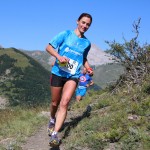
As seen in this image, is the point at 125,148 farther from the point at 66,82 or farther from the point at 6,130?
the point at 6,130

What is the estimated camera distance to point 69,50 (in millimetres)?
6984

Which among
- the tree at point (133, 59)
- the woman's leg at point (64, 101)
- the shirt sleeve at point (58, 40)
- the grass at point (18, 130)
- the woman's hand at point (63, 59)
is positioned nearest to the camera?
the woman's hand at point (63, 59)

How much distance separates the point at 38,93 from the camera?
543 ft

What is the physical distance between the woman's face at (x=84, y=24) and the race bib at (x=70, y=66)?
66 centimetres

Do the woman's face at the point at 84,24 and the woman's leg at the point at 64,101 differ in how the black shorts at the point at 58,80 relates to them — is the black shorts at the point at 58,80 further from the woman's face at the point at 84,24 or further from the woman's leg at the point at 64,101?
the woman's face at the point at 84,24

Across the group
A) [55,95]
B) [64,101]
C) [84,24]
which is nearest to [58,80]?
[55,95]

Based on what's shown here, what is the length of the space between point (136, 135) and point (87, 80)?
8679 mm

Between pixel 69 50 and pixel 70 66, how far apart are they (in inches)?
12.6

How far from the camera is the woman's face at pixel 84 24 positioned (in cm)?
694

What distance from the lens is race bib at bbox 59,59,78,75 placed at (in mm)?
6918

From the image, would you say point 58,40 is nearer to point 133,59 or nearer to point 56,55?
point 56,55

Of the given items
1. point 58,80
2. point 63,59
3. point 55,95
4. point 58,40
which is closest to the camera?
point 63,59

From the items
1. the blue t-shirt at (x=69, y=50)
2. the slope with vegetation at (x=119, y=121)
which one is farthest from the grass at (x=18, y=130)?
the blue t-shirt at (x=69, y=50)

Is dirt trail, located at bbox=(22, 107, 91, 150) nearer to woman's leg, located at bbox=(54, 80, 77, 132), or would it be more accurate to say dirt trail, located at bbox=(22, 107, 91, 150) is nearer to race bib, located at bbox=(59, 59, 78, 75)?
woman's leg, located at bbox=(54, 80, 77, 132)
